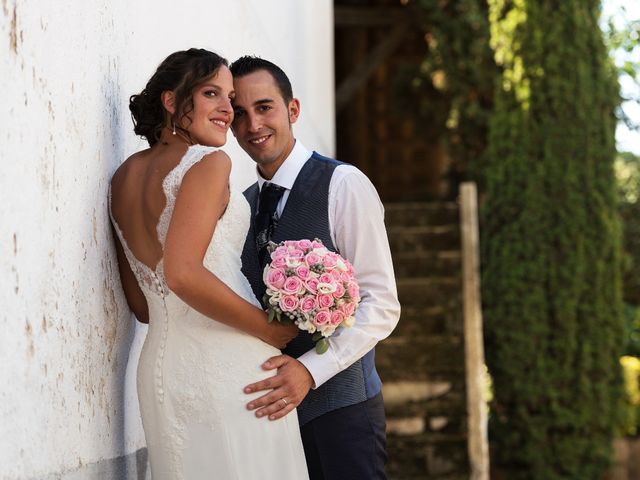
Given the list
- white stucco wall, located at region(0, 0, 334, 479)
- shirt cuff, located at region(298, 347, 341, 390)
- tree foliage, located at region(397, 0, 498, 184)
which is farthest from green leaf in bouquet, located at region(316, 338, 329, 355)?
tree foliage, located at region(397, 0, 498, 184)

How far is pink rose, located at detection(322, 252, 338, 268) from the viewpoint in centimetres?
249

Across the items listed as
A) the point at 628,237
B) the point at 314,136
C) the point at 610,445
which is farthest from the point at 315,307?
the point at 628,237

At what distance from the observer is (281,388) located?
2.42 meters

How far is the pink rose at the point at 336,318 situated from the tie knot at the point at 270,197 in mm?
620

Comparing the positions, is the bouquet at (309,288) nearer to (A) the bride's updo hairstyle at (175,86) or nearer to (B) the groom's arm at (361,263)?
(B) the groom's arm at (361,263)

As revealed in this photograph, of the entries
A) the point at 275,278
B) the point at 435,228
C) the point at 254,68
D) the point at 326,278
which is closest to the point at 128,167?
the point at 275,278

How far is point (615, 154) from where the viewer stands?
25.8ft

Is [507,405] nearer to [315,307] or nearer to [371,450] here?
[371,450]

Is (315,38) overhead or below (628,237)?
overhead

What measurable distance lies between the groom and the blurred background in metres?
0.37

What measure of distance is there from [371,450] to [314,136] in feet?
16.0

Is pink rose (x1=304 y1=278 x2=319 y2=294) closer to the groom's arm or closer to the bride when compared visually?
the bride

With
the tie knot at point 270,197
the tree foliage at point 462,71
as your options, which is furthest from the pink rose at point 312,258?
the tree foliage at point 462,71

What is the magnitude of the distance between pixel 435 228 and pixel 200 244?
21.8 ft
